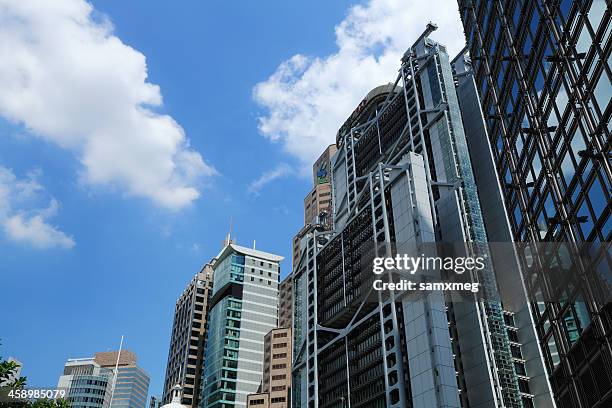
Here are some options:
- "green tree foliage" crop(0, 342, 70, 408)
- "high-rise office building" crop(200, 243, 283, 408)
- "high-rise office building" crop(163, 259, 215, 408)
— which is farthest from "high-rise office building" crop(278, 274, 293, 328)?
"green tree foliage" crop(0, 342, 70, 408)

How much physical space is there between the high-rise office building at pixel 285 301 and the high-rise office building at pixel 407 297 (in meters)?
48.4

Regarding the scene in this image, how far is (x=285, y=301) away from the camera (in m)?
176

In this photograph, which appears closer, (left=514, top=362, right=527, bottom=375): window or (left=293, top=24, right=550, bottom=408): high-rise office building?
(left=293, top=24, right=550, bottom=408): high-rise office building

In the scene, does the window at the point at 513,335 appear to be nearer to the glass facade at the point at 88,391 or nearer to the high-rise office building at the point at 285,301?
the high-rise office building at the point at 285,301

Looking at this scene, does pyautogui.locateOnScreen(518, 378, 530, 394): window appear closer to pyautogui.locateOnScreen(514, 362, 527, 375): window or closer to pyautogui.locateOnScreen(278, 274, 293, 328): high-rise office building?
pyautogui.locateOnScreen(514, 362, 527, 375): window

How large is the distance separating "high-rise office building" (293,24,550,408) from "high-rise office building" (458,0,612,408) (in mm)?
40635

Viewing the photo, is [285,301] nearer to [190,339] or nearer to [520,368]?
[190,339]

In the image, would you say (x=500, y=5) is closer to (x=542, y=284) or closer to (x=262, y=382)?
(x=542, y=284)

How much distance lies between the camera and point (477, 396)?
79.4 meters

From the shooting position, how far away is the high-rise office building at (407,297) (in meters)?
78.4

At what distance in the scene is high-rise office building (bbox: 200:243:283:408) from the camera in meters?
148

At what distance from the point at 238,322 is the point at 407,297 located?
82.7 m

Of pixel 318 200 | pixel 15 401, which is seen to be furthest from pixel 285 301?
pixel 15 401

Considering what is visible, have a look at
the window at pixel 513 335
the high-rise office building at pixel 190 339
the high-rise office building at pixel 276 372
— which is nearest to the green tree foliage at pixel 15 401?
the window at pixel 513 335
